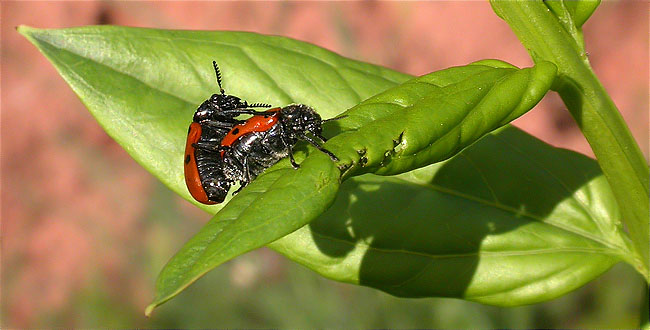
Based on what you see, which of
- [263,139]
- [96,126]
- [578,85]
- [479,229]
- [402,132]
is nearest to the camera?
[402,132]

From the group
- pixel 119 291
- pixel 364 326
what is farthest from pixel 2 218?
pixel 364 326

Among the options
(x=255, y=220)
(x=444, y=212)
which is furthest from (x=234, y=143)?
(x=255, y=220)

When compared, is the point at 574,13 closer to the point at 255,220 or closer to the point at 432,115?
the point at 432,115

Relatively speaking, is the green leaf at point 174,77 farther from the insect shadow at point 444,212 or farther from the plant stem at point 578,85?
the plant stem at point 578,85

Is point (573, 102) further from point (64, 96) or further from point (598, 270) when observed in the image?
point (64, 96)

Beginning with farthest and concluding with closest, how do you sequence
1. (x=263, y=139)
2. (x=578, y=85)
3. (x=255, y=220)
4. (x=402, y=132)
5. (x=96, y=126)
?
(x=96, y=126), (x=263, y=139), (x=578, y=85), (x=402, y=132), (x=255, y=220)

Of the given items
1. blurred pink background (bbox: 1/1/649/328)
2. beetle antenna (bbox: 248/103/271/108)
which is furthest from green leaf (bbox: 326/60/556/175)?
blurred pink background (bbox: 1/1/649/328)

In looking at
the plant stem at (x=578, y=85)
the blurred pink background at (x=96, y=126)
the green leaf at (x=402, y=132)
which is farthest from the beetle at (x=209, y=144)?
the blurred pink background at (x=96, y=126)
